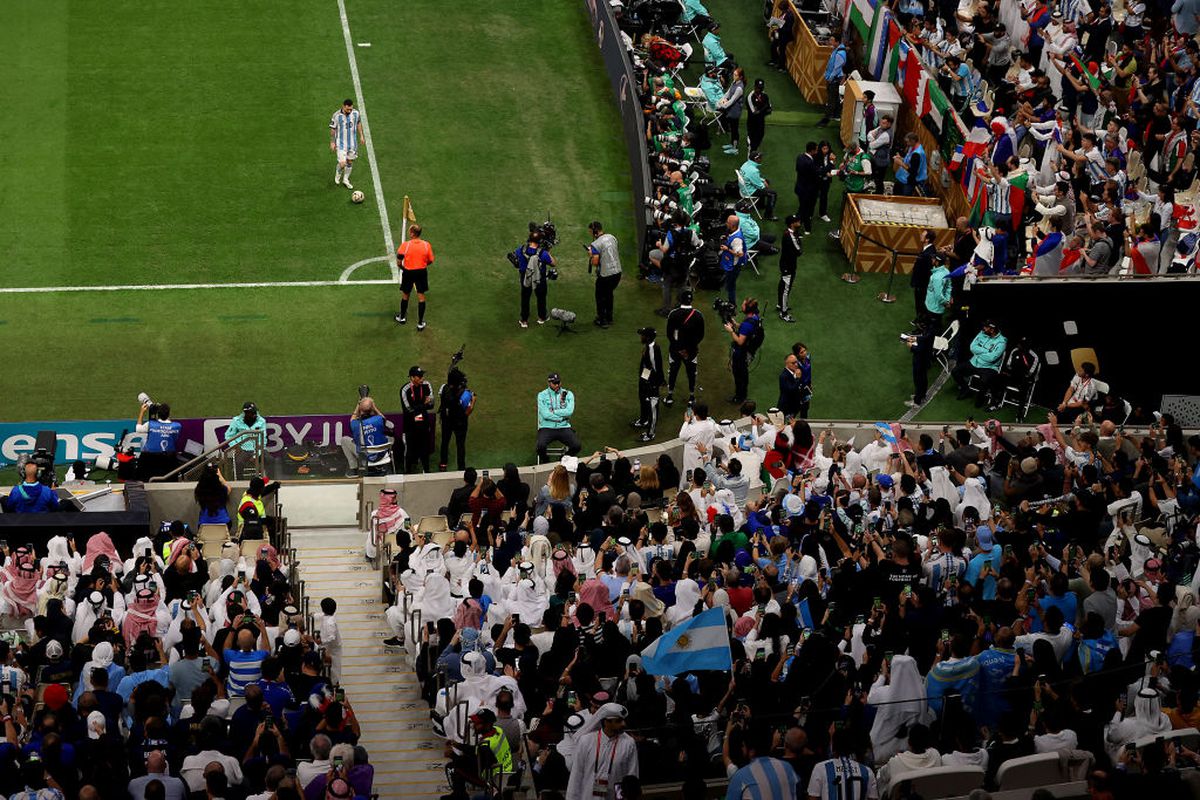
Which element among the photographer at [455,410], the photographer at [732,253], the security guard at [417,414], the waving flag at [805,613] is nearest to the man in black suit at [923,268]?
the photographer at [732,253]

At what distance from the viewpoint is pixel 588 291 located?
2822 cm

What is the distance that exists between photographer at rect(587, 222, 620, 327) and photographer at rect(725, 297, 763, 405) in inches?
84.9

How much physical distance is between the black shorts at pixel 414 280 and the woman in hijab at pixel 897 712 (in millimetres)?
12446

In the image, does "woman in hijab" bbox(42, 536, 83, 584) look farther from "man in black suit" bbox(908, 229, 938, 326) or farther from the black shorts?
"man in black suit" bbox(908, 229, 938, 326)

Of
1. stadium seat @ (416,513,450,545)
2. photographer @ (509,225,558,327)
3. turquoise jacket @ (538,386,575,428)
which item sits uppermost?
photographer @ (509,225,558,327)

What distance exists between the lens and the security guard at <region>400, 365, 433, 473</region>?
23109 mm

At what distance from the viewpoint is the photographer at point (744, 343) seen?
2452 centimetres

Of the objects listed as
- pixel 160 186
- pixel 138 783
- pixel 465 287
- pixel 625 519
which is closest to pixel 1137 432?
pixel 625 519

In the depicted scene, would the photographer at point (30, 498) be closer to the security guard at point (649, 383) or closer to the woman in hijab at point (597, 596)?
the woman in hijab at point (597, 596)

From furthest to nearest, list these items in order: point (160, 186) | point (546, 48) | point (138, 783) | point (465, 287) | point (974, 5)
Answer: point (546, 48)
point (974, 5)
point (160, 186)
point (465, 287)
point (138, 783)

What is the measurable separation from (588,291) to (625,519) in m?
9.58

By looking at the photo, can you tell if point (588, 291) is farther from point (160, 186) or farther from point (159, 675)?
point (159, 675)

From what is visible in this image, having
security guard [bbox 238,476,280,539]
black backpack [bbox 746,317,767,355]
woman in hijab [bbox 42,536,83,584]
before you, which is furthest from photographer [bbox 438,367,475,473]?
woman in hijab [bbox 42,536,83,584]

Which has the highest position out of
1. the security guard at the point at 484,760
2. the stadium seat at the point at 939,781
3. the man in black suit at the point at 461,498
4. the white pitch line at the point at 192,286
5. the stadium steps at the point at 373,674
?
the white pitch line at the point at 192,286
